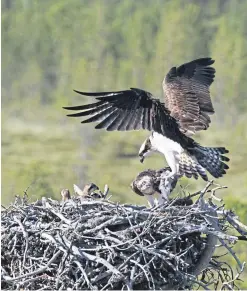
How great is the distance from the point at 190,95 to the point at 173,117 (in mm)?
621

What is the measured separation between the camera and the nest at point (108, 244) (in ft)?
24.6

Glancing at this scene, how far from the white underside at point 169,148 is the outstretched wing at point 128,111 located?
207mm

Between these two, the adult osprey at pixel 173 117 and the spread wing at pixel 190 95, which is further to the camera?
the spread wing at pixel 190 95

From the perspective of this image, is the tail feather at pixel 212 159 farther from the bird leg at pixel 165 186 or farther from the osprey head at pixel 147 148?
the bird leg at pixel 165 186

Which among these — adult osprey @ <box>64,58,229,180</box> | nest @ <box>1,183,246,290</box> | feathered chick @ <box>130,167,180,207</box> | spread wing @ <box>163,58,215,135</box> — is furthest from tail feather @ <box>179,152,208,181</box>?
nest @ <box>1,183,246,290</box>

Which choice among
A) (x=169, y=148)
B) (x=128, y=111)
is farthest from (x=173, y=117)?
(x=128, y=111)

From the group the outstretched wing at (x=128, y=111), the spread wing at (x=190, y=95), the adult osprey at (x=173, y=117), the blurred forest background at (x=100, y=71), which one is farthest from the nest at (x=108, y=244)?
the blurred forest background at (x=100, y=71)

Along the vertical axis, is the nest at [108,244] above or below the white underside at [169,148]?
below

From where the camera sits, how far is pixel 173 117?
31.3 ft

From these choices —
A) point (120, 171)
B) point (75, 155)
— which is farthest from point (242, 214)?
point (75, 155)

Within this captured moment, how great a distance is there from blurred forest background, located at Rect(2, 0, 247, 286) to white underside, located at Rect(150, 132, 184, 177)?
12.3 m

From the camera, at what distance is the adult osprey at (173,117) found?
896cm

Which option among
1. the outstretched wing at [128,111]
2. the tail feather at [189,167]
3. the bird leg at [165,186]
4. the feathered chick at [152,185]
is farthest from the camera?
the tail feather at [189,167]

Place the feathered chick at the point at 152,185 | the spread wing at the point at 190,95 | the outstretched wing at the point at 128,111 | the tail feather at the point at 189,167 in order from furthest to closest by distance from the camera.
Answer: the spread wing at the point at 190,95 < the tail feather at the point at 189,167 < the outstretched wing at the point at 128,111 < the feathered chick at the point at 152,185
